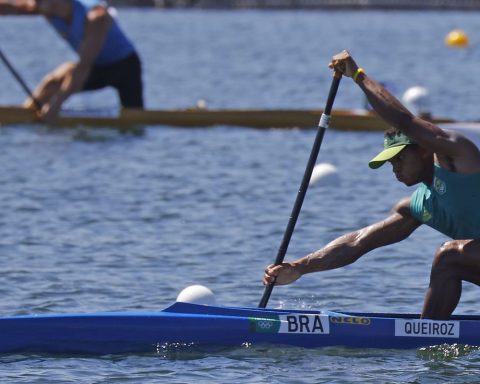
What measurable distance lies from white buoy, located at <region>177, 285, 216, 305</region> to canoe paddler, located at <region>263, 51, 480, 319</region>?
1.59 metres

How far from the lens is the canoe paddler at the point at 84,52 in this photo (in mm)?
16688

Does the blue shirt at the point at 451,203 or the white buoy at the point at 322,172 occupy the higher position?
the white buoy at the point at 322,172

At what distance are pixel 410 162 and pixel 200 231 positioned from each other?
15.6ft

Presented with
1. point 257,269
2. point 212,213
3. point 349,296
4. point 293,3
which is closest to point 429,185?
point 349,296

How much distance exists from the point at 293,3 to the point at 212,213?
A: 51938 millimetres

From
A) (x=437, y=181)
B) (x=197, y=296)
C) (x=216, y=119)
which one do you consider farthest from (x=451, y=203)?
(x=216, y=119)

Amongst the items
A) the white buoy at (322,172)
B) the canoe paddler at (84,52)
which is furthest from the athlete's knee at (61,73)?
the white buoy at (322,172)

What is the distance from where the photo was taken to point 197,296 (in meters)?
9.34

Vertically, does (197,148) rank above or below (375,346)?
above

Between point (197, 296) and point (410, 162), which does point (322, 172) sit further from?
point (410, 162)

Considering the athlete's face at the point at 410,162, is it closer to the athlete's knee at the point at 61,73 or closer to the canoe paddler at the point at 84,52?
the canoe paddler at the point at 84,52

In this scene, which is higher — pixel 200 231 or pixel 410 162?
pixel 410 162

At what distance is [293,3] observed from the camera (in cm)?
6438

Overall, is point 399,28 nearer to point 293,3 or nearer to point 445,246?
point 293,3
